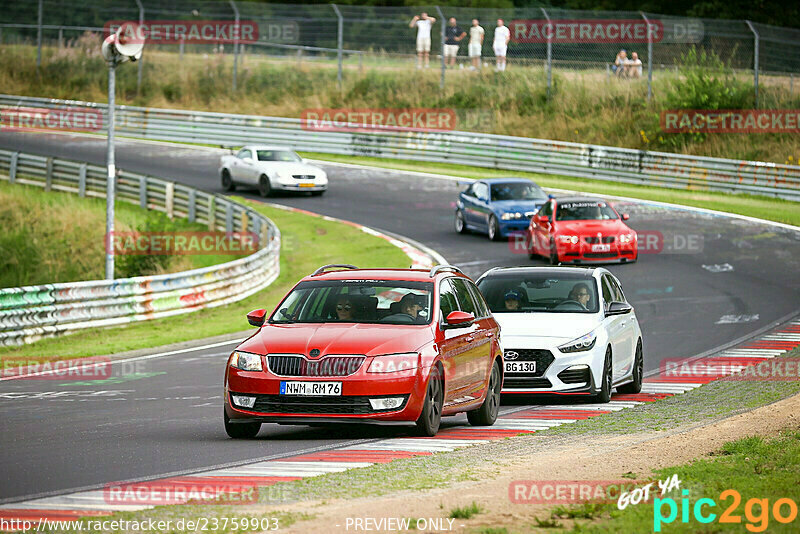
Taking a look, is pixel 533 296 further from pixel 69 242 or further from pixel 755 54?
pixel 755 54

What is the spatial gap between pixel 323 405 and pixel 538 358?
409 cm

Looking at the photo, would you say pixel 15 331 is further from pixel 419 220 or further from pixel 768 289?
pixel 419 220

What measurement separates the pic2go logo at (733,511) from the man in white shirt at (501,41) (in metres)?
39.8

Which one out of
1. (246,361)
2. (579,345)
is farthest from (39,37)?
(246,361)

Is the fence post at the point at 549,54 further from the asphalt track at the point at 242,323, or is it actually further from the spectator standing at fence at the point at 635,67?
the asphalt track at the point at 242,323

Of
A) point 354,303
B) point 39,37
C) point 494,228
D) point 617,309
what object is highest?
point 354,303

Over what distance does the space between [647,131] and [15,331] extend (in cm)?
3021

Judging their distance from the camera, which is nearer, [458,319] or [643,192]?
[458,319]

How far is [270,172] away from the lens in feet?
130

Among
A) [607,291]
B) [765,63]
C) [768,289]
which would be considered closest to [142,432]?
[607,291]

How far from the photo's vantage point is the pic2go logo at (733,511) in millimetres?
6586

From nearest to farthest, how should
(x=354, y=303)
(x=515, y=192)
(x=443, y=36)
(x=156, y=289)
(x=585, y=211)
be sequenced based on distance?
(x=354, y=303), (x=156, y=289), (x=585, y=211), (x=515, y=192), (x=443, y=36)

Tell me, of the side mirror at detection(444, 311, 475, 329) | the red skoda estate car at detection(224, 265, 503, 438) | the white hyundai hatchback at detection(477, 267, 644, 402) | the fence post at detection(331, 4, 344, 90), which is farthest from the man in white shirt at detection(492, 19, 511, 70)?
the side mirror at detection(444, 311, 475, 329)

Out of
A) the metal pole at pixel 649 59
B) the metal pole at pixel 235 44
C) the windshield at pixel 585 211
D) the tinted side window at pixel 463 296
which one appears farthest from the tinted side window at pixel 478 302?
the metal pole at pixel 235 44
